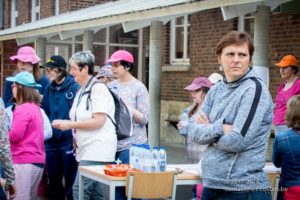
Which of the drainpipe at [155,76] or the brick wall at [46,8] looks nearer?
the drainpipe at [155,76]

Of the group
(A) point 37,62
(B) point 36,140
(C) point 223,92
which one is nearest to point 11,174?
(C) point 223,92

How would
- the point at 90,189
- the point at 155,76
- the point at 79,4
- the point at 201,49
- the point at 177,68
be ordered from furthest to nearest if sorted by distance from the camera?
the point at 79,4 → the point at 177,68 → the point at 201,49 → the point at 155,76 → the point at 90,189

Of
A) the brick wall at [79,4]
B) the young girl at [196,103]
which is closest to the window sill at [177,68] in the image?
the brick wall at [79,4]

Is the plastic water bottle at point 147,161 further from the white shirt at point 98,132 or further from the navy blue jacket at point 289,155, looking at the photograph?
the navy blue jacket at point 289,155

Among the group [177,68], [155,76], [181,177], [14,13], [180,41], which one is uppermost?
[14,13]

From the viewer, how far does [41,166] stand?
6.54 m

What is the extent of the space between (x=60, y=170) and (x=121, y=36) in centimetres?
1331

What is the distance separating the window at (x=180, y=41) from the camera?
15914 millimetres

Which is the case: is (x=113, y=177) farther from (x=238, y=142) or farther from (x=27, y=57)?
(x=27, y=57)

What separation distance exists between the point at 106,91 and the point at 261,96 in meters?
2.50

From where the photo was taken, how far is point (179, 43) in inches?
644

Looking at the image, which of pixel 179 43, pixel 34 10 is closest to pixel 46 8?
pixel 34 10

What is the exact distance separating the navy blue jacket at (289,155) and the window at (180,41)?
34.8 ft

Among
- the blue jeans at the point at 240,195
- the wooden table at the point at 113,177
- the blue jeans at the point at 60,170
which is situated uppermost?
the blue jeans at the point at 240,195
